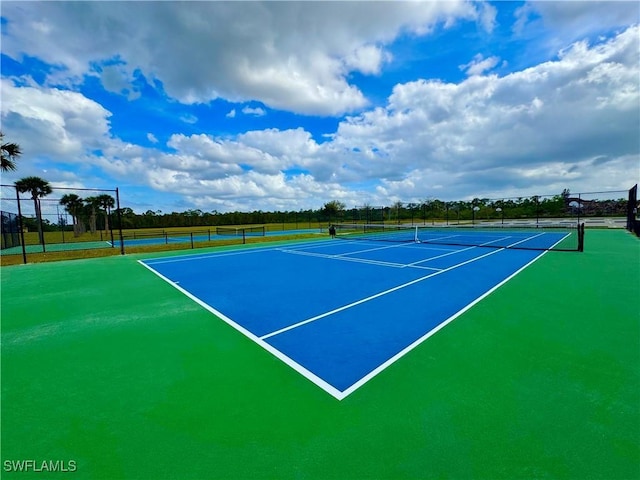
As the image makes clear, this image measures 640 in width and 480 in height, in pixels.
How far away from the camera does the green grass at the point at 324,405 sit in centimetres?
213

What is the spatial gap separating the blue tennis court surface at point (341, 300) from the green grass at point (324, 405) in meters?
0.28

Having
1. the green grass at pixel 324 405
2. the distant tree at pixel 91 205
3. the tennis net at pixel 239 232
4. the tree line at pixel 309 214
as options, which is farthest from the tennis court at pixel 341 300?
the distant tree at pixel 91 205

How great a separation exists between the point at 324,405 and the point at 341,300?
135 inches

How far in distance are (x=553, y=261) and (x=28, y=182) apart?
40188mm

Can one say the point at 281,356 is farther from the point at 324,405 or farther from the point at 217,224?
the point at 217,224

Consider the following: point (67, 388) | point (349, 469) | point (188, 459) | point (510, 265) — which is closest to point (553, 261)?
point (510, 265)

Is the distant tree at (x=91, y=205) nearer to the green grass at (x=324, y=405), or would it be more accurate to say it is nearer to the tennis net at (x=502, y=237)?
the tennis net at (x=502, y=237)

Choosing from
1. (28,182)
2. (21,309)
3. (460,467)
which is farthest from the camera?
(28,182)

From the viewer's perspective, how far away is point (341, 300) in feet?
20.1

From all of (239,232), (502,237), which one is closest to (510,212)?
(502,237)

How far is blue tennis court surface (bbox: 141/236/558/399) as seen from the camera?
12.3ft

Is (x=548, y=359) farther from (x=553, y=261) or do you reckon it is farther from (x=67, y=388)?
(x=553, y=261)

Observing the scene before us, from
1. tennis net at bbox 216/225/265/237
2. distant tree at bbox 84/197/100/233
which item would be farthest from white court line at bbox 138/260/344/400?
distant tree at bbox 84/197/100/233

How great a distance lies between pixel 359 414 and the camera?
8.59 feet
